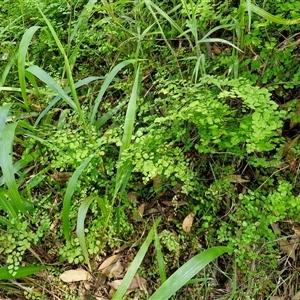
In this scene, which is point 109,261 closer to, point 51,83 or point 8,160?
point 8,160

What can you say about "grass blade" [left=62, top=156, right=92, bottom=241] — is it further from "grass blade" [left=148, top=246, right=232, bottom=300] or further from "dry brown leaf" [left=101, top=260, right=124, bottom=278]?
"grass blade" [left=148, top=246, right=232, bottom=300]

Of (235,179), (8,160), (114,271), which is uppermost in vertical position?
(8,160)

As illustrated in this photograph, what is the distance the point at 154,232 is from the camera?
5.33 feet

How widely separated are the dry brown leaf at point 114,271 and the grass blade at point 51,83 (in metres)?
0.73

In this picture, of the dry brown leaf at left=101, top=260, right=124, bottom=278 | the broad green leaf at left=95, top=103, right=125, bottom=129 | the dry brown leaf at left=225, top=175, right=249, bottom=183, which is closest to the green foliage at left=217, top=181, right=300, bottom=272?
the dry brown leaf at left=225, top=175, right=249, bottom=183

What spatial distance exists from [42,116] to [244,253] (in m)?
1.10

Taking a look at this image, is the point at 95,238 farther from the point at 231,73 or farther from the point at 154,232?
the point at 231,73

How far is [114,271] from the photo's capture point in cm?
179

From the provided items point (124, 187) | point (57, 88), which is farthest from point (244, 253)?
point (57, 88)

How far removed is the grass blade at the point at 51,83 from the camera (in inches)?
64.9

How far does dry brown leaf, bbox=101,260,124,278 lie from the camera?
5.85 feet

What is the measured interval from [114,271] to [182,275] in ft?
1.49

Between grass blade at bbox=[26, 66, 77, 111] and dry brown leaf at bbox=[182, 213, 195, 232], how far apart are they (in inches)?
27.1

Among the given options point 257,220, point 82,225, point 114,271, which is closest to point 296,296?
point 257,220
